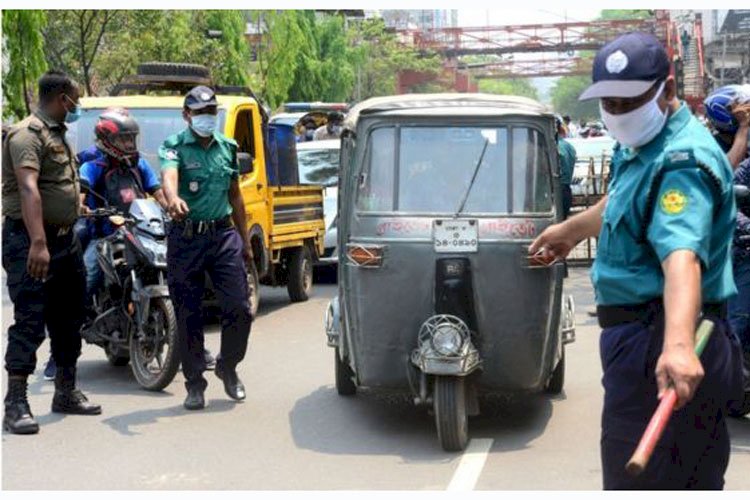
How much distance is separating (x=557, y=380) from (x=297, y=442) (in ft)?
6.38

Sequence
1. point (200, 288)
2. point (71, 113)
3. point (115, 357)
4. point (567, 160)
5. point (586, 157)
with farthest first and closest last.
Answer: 1. point (586, 157)
2. point (567, 160)
3. point (115, 357)
4. point (200, 288)
5. point (71, 113)

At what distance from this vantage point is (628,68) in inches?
155

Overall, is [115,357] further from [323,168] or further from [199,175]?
[323,168]

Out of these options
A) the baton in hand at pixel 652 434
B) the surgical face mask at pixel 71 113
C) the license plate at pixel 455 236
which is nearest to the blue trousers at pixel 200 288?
the surgical face mask at pixel 71 113

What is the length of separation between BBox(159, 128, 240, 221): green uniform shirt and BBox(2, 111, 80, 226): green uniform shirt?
72 centimetres

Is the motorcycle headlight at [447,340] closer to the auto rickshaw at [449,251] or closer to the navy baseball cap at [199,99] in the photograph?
the auto rickshaw at [449,251]

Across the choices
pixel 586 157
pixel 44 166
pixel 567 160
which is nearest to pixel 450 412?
pixel 44 166

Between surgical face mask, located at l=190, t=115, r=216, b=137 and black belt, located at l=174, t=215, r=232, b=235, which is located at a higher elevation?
surgical face mask, located at l=190, t=115, r=216, b=137

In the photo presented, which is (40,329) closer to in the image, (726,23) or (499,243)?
(499,243)

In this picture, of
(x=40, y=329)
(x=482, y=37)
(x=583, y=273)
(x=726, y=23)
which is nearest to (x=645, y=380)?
(x=40, y=329)

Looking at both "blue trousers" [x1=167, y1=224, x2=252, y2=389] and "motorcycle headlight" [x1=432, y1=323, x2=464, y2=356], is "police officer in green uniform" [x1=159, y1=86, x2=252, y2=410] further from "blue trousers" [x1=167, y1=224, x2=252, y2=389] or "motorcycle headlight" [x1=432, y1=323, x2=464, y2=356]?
"motorcycle headlight" [x1=432, y1=323, x2=464, y2=356]

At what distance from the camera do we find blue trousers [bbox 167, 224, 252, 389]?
8.41 metres

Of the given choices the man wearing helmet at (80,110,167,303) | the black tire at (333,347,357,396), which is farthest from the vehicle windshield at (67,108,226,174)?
the black tire at (333,347,357,396)

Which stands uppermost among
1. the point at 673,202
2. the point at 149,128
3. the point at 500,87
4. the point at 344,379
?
the point at 673,202
